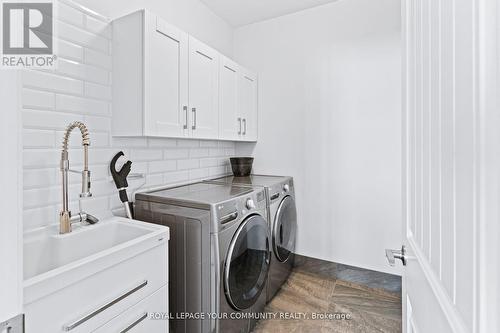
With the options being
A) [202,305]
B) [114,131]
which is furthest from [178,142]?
[202,305]

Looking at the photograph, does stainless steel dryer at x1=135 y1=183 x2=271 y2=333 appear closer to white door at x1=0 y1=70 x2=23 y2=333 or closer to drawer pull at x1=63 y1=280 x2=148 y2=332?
drawer pull at x1=63 y1=280 x2=148 y2=332

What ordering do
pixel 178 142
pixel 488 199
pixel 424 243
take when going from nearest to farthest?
pixel 488 199 < pixel 424 243 < pixel 178 142

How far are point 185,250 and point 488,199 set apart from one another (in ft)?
4.81

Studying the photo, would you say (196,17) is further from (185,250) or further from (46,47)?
(185,250)

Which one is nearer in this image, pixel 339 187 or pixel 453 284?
pixel 453 284

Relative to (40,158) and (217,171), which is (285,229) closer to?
(217,171)

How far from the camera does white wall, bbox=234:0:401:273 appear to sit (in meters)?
2.31

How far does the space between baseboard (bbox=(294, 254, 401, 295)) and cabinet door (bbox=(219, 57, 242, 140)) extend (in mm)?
1481

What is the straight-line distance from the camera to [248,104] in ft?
9.07

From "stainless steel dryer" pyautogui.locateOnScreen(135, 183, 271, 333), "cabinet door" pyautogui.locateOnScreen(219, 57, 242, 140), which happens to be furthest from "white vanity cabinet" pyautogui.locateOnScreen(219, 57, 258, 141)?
"stainless steel dryer" pyautogui.locateOnScreen(135, 183, 271, 333)

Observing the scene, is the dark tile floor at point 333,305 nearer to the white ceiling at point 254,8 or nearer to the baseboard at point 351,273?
the baseboard at point 351,273

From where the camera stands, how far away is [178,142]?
88.0 inches

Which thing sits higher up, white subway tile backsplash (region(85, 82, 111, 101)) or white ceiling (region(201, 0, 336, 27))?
white ceiling (region(201, 0, 336, 27))

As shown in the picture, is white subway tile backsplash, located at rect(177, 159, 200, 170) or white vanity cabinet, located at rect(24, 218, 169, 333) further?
white subway tile backsplash, located at rect(177, 159, 200, 170)
